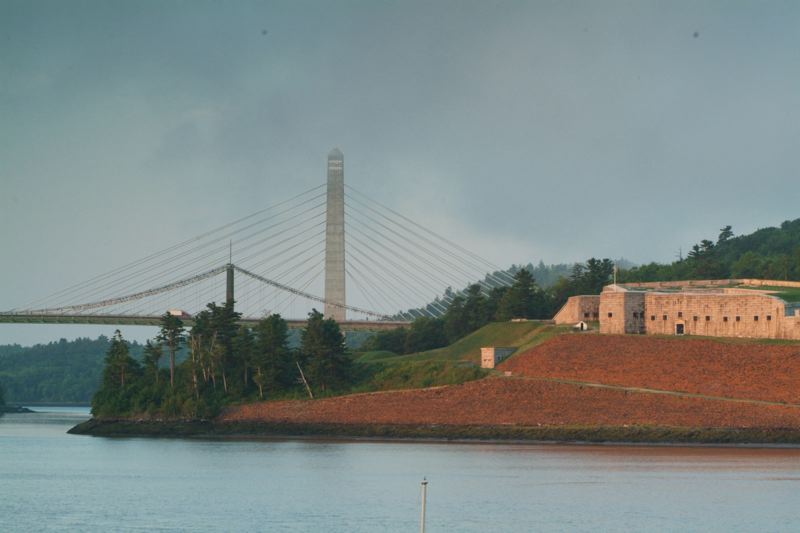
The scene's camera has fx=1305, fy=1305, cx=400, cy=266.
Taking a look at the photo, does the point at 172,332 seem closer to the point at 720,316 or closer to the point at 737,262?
the point at 720,316

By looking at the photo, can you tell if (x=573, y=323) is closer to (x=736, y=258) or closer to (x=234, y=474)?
(x=234, y=474)

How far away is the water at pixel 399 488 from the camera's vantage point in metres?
41.1

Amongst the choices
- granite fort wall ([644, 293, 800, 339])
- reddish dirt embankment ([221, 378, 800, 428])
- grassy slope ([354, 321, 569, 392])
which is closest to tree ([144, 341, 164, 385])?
reddish dirt embankment ([221, 378, 800, 428])

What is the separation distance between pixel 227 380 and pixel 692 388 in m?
32.1

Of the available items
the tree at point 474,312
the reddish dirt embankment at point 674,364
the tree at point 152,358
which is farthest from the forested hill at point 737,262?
the tree at point 152,358

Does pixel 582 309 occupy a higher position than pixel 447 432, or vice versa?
pixel 582 309

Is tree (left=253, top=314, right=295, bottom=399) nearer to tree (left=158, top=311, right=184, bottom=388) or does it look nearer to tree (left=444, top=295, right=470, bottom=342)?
tree (left=158, top=311, right=184, bottom=388)

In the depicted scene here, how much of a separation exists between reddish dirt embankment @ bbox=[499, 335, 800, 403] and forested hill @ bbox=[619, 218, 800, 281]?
33059 millimetres

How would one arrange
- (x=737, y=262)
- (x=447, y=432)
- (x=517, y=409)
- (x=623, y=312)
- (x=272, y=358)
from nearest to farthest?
(x=447, y=432) < (x=517, y=409) < (x=623, y=312) < (x=272, y=358) < (x=737, y=262)

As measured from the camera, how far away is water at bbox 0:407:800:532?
41062mm

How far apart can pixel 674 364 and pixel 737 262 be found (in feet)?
180

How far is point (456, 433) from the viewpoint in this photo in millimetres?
73938

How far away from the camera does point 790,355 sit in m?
73.2

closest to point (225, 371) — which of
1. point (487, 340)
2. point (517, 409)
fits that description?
point (487, 340)
